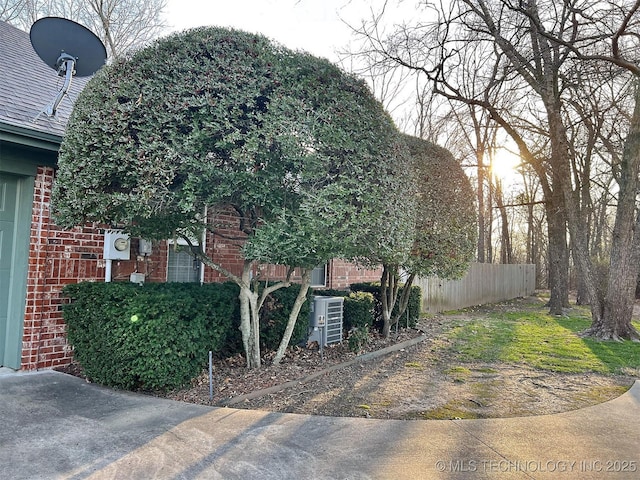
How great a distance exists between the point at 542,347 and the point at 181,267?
254 inches

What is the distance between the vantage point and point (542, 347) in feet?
25.6

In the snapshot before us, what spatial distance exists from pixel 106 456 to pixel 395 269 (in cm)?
538

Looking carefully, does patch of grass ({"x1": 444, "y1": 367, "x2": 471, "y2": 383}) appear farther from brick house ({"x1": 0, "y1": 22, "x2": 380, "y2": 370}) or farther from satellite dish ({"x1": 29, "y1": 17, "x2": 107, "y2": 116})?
satellite dish ({"x1": 29, "y1": 17, "x2": 107, "y2": 116})

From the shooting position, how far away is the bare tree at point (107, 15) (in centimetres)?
1320

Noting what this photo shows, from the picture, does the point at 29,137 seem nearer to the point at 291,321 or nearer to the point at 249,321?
the point at 249,321

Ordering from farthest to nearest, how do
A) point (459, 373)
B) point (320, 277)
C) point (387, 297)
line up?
point (320, 277) → point (387, 297) → point (459, 373)

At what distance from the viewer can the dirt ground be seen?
166 inches

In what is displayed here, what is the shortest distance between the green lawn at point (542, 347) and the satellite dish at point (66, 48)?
663cm

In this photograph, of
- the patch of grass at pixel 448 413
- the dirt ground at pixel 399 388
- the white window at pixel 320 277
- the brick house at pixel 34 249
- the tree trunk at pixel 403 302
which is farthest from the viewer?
the white window at pixel 320 277

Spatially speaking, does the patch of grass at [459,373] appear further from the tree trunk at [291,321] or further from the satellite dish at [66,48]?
the satellite dish at [66,48]

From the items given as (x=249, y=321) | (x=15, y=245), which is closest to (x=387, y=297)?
(x=249, y=321)

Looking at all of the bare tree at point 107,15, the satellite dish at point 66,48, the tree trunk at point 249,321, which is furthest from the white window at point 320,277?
the bare tree at point 107,15

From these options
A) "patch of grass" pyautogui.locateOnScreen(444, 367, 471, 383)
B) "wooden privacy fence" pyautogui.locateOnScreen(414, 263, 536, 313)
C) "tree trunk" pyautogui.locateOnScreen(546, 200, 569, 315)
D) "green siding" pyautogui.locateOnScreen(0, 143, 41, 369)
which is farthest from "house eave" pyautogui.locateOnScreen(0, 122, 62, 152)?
"tree trunk" pyautogui.locateOnScreen(546, 200, 569, 315)

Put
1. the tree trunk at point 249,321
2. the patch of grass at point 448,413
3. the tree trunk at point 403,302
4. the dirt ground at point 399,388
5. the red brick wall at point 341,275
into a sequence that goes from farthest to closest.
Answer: the red brick wall at point 341,275 < the tree trunk at point 403,302 < the tree trunk at point 249,321 < the dirt ground at point 399,388 < the patch of grass at point 448,413
